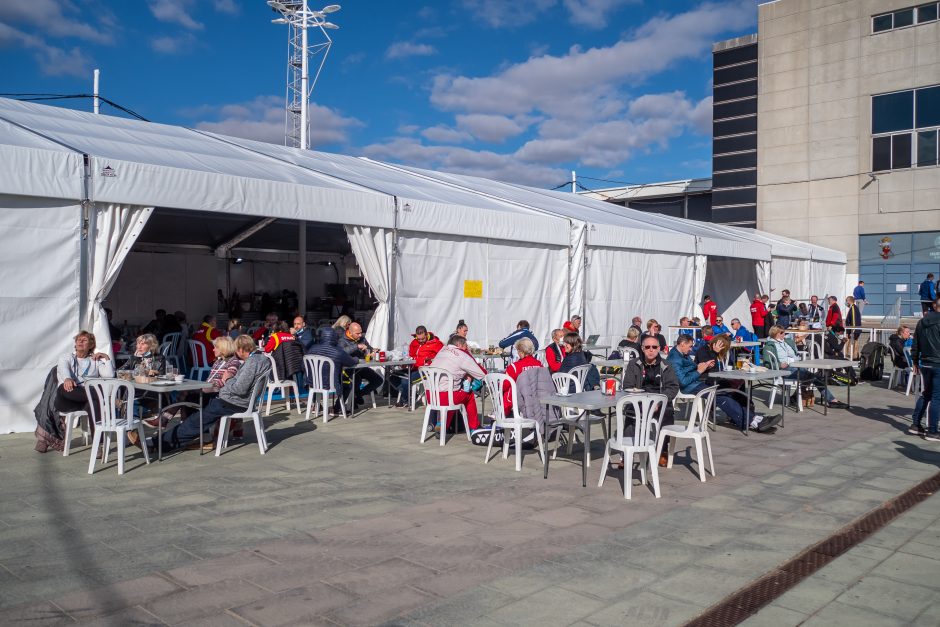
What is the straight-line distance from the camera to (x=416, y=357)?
896cm

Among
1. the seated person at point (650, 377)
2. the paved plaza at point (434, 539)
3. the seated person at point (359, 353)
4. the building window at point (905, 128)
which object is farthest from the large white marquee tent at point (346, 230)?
the building window at point (905, 128)

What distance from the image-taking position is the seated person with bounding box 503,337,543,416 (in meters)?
6.41

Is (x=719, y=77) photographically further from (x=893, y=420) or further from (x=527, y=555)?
(x=527, y=555)

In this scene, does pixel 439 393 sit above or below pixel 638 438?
above

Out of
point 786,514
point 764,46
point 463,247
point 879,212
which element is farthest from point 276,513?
point 764,46

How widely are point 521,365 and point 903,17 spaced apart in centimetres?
2196

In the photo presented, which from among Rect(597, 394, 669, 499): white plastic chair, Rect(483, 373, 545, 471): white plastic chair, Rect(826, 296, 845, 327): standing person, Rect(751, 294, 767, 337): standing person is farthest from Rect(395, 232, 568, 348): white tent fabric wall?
Rect(826, 296, 845, 327): standing person

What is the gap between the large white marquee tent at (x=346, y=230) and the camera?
7.28 metres

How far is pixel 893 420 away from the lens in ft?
29.1

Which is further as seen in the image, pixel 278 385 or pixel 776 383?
pixel 776 383

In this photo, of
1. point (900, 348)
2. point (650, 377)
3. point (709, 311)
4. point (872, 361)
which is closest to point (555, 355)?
point (650, 377)

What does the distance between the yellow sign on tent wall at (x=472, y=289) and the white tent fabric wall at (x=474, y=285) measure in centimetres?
4

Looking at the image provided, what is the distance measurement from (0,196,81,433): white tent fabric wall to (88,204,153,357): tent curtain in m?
0.16

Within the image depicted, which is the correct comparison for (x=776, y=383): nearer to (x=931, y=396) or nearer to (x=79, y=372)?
(x=931, y=396)
